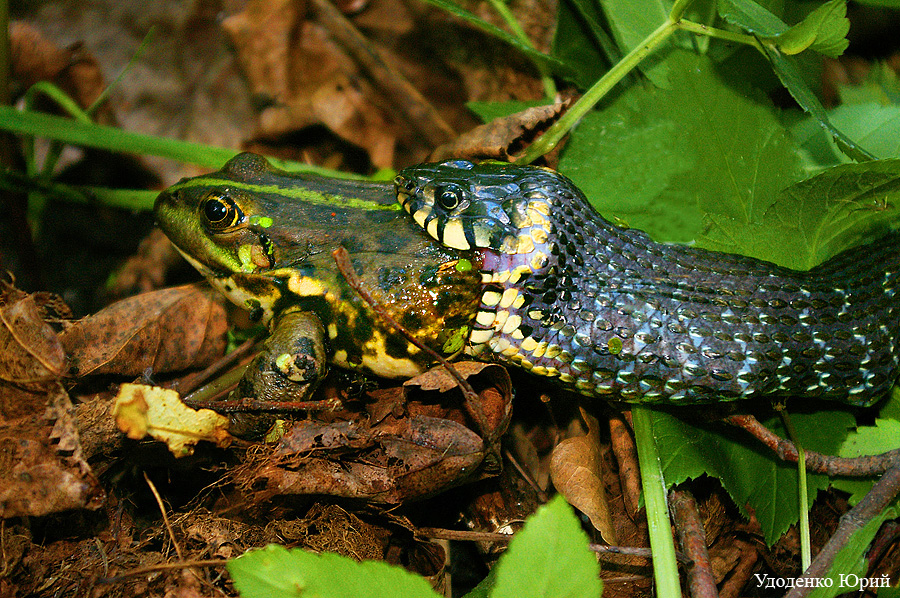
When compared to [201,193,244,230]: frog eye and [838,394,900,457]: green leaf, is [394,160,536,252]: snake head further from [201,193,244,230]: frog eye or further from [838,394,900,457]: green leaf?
[838,394,900,457]: green leaf

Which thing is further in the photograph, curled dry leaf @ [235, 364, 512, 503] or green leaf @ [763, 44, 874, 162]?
green leaf @ [763, 44, 874, 162]

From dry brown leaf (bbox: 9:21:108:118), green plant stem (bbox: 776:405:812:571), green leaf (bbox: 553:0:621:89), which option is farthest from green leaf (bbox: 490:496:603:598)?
dry brown leaf (bbox: 9:21:108:118)

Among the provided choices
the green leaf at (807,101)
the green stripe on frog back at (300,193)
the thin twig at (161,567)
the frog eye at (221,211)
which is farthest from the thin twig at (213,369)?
the green leaf at (807,101)

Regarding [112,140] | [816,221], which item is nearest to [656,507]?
[816,221]

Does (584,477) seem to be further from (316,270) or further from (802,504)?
(316,270)

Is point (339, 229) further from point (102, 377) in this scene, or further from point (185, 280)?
point (185, 280)
